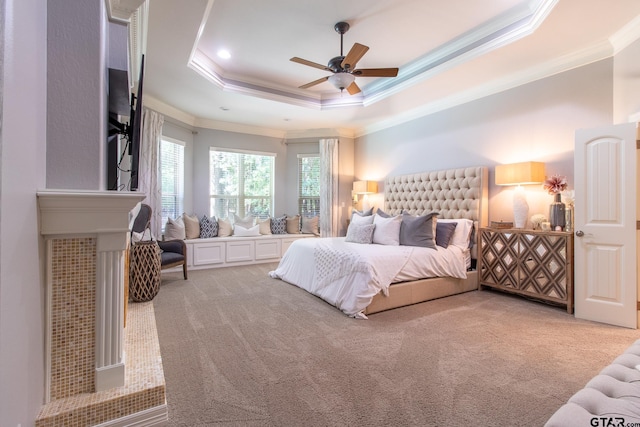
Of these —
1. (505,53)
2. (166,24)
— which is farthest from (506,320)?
(166,24)

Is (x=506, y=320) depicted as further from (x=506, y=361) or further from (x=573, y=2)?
(x=573, y=2)

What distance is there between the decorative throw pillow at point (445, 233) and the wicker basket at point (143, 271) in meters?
3.54

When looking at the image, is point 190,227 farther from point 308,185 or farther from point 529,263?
point 529,263

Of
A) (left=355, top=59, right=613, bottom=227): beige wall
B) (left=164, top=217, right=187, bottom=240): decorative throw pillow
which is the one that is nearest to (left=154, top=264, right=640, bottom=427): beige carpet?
(left=355, top=59, right=613, bottom=227): beige wall

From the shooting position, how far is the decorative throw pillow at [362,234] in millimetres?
4184

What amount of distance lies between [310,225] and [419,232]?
3.11 metres

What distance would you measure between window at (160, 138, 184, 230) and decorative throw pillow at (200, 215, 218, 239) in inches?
18.6

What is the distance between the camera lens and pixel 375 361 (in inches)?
83.6

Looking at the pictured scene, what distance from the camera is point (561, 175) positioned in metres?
3.42

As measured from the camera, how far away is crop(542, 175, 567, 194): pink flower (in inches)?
128

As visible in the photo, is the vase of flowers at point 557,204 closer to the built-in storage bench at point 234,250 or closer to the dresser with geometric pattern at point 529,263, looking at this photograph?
the dresser with geometric pattern at point 529,263

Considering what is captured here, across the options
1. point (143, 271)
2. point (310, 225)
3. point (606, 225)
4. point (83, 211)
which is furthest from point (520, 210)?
point (143, 271)

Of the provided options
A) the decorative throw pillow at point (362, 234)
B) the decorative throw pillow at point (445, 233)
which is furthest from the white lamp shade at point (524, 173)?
the decorative throw pillow at point (362, 234)

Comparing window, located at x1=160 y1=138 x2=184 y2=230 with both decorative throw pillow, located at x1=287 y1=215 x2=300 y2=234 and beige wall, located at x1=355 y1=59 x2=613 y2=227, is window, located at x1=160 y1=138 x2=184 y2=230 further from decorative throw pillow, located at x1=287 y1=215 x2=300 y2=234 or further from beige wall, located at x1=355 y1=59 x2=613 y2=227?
beige wall, located at x1=355 y1=59 x2=613 y2=227
